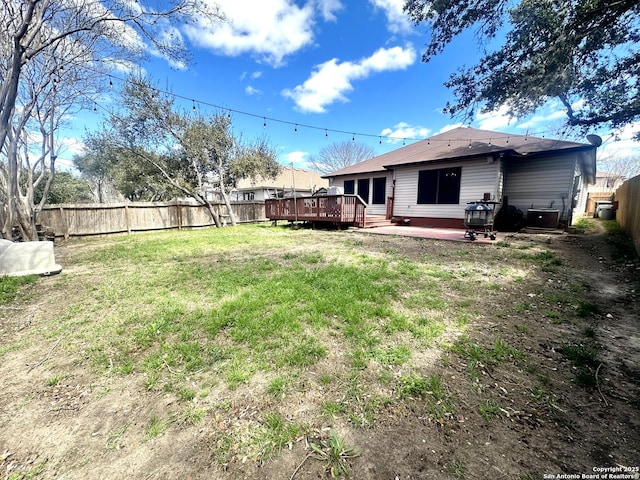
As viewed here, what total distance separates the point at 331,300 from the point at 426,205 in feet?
30.5

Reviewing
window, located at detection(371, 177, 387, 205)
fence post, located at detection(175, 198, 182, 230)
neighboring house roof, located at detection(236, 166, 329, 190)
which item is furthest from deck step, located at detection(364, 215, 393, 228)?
neighboring house roof, located at detection(236, 166, 329, 190)

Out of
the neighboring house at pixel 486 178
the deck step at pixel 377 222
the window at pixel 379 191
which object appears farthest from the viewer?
the window at pixel 379 191

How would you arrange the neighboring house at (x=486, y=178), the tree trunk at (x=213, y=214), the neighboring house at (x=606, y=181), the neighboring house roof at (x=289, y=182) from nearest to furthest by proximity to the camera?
Answer: 1. the neighboring house at (x=486, y=178)
2. the tree trunk at (x=213, y=214)
3. the neighboring house roof at (x=289, y=182)
4. the neighboring house at (x=606, y=181)

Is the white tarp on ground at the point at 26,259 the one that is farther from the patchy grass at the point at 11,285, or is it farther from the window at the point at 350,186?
the window at the point at 350,186

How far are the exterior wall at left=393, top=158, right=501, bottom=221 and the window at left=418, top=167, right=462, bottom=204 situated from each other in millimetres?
163

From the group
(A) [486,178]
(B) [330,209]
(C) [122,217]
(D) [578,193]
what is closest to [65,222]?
(C) [122,217]

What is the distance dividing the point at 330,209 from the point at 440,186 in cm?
465

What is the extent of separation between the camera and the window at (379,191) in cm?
1312

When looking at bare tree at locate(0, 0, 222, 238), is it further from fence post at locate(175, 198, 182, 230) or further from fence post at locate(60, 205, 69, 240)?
fence post at locate(175, 198, 182, 230)

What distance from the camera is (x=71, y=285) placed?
4.40m

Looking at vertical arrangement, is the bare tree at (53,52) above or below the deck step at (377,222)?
above

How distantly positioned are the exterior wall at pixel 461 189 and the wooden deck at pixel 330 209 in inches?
98.7

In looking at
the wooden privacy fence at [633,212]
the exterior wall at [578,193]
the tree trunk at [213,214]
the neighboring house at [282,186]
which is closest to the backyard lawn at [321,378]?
the wooden privacy fence at [633,212]

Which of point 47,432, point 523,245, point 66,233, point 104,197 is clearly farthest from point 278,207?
point 104,197
